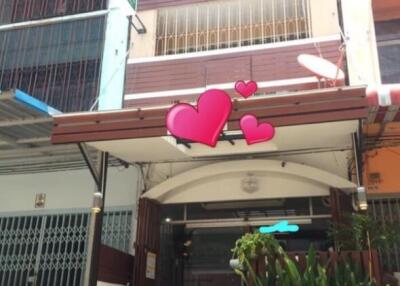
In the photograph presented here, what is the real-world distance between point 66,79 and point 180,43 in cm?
232

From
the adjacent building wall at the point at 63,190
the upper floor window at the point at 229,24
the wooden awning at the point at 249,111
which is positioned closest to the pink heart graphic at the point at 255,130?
the wooden awning at the point at 249,111

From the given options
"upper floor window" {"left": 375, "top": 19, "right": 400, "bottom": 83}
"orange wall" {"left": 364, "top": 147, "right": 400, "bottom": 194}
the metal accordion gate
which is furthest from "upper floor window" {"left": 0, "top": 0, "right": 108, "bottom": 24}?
"orange wall" {"left": 364, "top": 147, "right": 400, "bottom": 194}

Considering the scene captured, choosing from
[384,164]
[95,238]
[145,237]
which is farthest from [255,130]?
[145,237]

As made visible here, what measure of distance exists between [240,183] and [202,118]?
355cm

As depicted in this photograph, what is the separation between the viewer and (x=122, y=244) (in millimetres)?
8766

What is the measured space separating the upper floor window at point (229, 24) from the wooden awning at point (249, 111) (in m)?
3.06

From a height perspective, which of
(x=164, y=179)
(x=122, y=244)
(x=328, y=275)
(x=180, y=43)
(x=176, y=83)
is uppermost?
(x=180, y=43)

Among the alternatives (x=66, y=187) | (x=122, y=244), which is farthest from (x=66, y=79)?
(x=122, y=244)

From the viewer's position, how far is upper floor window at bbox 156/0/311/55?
364 inches

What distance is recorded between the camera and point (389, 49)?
911 centimetres

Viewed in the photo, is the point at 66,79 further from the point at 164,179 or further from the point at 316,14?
the point at 316,14

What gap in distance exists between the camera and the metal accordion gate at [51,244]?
8.82 m

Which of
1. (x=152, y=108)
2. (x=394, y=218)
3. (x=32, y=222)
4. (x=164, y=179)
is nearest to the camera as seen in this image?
(x=152, y=108)

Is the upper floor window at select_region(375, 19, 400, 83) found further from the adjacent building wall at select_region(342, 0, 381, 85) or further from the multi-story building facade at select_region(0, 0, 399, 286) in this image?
the adjacent building wall at select_region(342, 0, 381, 85)
